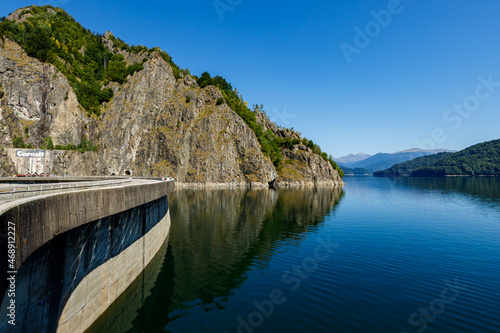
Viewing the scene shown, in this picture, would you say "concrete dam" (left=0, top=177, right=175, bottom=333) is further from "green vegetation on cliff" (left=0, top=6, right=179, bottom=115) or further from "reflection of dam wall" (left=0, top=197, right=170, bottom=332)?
"green vegetation on cliff" (left=0, top=6, right=179, bottom=115)

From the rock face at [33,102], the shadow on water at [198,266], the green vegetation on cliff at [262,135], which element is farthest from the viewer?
the green vegetation on cliff at [262,135]

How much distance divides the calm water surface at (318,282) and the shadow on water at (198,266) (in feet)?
0.35

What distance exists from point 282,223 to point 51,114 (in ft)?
362

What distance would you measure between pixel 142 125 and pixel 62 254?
12710cm

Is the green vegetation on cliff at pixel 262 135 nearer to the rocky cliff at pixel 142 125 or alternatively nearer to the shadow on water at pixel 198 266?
the rocky cliff at pixel 142 125

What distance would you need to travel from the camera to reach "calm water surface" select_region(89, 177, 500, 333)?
14875mm

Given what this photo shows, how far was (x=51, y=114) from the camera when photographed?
102m

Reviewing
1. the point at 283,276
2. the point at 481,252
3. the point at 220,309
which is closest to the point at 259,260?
the point at 283,276

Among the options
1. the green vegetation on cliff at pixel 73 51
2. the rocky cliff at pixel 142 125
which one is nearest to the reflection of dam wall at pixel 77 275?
the rocky cliff at pixel 142 125

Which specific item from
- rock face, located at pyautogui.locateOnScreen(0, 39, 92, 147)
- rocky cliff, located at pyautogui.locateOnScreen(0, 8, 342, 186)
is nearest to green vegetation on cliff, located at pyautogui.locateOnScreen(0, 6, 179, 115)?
rocky cliff, located at pyautogui.locateOnScreen(0, 8, 342, 186)

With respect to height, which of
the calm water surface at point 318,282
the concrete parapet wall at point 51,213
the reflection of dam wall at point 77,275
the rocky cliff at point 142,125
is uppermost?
the rocky cliff at point 142,125

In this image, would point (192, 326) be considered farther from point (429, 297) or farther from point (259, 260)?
point (429, 297)

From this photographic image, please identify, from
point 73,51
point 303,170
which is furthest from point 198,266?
point 73,51

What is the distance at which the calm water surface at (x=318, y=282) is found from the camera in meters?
14.9
